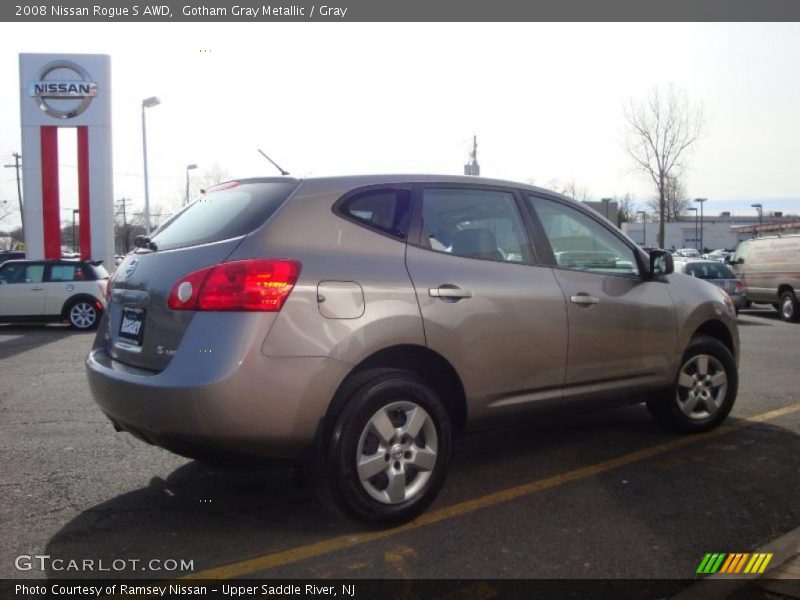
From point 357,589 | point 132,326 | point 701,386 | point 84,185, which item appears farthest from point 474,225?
point 84,185

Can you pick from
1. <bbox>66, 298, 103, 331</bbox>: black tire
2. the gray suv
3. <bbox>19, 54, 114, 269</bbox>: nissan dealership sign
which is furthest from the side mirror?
<bbox>19, 54, 114, 269</bbox>: nissan dealership sign

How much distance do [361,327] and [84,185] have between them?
2027 centimetres

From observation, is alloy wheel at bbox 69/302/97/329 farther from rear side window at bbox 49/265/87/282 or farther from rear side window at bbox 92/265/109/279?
rear side window at bbox 92/265/109/279

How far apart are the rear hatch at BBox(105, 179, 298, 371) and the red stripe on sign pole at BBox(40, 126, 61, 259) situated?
18832 mm

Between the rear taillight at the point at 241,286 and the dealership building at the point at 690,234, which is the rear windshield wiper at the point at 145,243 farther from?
the dealership building at the point at 690,234

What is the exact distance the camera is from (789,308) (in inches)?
621

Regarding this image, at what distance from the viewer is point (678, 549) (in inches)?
132

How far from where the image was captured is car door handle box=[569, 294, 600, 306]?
4394mm

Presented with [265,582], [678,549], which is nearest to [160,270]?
[265,582]

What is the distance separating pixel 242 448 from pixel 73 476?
171 cm

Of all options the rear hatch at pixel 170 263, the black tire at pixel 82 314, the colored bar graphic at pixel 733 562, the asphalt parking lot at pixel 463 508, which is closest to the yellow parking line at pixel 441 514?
the asphalt parking lot at pixel 463 508

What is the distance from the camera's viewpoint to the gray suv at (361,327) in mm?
3217

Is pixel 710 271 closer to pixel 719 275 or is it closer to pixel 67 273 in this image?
pixel 719 275

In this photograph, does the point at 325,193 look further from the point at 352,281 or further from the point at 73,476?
the point at 73,476
